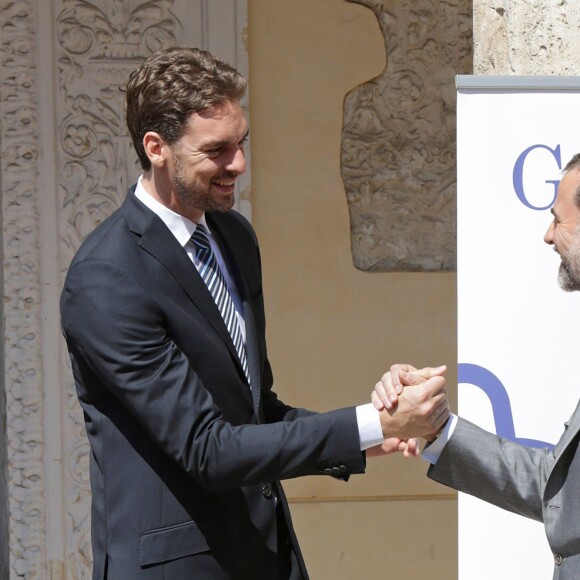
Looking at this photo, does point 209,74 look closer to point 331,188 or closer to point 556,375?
point 556,375

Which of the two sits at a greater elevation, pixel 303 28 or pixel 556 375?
pixel 303 28

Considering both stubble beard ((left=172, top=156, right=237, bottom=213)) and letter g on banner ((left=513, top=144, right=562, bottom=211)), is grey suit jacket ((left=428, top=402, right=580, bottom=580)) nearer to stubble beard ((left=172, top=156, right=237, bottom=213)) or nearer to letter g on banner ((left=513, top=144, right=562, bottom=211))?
letter g on banner ((left=513, top=144, right=562, bottom=211))

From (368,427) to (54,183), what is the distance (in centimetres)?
225

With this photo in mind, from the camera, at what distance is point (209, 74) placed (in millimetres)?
2412

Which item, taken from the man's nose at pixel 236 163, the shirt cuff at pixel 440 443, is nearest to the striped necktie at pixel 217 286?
the man's nose at pixel 236 163

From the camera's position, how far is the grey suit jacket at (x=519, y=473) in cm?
227

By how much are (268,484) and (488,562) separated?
719 millimetres

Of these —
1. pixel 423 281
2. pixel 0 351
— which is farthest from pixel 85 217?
pixel 423 281

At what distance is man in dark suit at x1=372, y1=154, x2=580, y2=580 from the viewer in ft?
7.39

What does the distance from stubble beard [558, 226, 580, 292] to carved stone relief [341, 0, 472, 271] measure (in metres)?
2.12

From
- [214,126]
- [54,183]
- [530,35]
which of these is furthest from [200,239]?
[54,183]

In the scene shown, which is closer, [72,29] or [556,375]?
[556,375]

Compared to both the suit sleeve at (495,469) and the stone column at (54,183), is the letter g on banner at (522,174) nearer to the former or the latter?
the suit sleeve at (495,469)

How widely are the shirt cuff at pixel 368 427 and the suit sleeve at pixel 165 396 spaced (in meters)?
0.05
